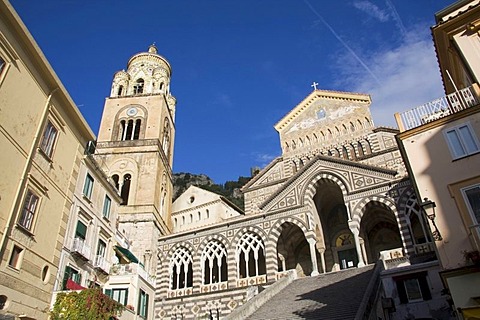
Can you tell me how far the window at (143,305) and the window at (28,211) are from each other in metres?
8.05

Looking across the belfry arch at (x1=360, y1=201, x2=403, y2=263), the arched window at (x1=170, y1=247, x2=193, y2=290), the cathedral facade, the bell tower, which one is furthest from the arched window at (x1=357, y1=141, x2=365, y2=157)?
the bell tower

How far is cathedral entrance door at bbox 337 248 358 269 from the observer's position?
78.3ft

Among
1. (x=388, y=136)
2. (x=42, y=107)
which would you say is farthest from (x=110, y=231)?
(x=388, y=136)

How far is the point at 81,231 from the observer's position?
53.3ft

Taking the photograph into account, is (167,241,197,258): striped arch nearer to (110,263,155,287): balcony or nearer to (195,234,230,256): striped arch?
(195,234,230,256): striped arch

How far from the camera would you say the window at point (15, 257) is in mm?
11188

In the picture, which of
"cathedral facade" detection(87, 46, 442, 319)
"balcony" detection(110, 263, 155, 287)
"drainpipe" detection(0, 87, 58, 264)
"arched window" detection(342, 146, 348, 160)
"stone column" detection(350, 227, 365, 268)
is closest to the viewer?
"drainpipe" detection(0, 87, 58, 264)

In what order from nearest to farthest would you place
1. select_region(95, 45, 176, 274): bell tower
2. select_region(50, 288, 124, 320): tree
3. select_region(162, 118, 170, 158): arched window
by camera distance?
select_region(50, 288, 124, 320): tree
select_region(95, 45, 176, 274): bell tower
select_region(162, 118, 170, 158): arched window

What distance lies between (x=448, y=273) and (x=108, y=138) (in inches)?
1162

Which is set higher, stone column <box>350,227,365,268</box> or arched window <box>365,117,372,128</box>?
arched window <box>365,117,372,128</box>

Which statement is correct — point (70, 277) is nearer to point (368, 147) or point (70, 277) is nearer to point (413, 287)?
point (413, 287)

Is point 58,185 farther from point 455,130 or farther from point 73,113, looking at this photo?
point 455,130

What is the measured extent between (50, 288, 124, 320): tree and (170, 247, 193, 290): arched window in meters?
13.1

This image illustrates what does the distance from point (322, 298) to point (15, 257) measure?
35.6 feet
